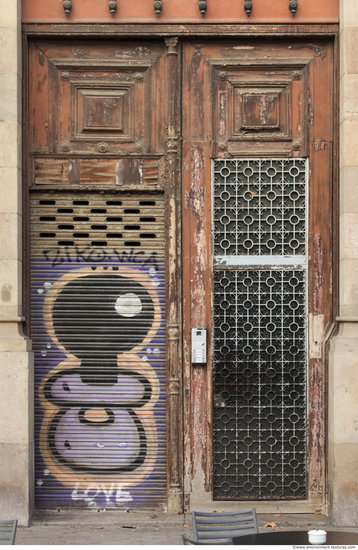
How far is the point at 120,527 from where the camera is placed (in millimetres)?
11695

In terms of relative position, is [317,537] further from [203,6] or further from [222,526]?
[203,6]

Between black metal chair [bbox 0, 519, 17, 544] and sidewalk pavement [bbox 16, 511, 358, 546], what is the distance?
271 centimetres

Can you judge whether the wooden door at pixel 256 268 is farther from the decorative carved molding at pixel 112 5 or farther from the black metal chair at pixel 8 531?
the black metal chair at pixel 8 531

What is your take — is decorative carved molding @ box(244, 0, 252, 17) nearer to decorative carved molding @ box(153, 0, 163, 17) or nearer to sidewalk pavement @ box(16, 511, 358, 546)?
decorative carved molding @ box(153, 0, 163, 17)

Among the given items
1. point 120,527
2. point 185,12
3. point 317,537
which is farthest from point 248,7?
point 317,537

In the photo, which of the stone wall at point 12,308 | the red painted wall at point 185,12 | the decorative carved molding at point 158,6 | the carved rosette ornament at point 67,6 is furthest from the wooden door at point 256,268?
the stone wall at point 12,308

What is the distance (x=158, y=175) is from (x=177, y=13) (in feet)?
5.62

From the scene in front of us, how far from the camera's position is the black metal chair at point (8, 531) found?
8227 mm

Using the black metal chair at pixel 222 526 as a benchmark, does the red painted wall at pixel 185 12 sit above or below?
above

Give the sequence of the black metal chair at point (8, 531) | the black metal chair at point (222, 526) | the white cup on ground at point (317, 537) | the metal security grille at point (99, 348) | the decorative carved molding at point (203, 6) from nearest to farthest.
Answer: the white cup on ground at point (317, 537), the black metal chair at point (8, 531), the black metal chair at point (222, 526), the decorative carved molding at point (203, 6), the metal security grille at point (99, 348)

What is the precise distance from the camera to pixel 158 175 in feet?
40.5

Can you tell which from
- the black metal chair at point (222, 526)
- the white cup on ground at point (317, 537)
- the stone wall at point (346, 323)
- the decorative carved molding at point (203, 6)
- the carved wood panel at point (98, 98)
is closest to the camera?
the white cup on ground at point (317, 537)

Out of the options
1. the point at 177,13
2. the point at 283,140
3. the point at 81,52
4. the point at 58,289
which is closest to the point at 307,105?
the point at 283,140

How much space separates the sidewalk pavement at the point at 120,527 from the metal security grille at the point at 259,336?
0.51 m
